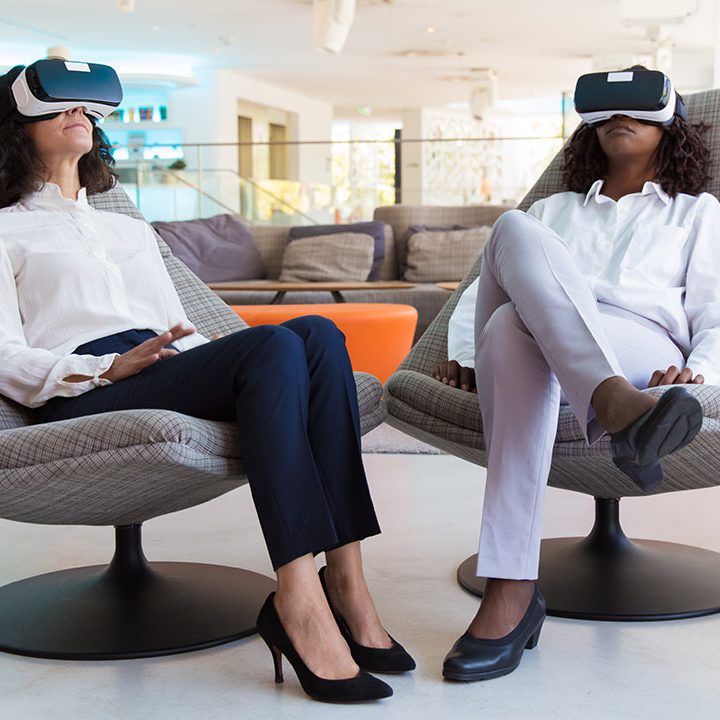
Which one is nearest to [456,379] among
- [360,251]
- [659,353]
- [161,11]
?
[659,353]

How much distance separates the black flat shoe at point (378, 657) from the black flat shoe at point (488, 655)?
67 millimetres

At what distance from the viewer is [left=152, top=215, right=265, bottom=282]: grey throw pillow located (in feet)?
21.5

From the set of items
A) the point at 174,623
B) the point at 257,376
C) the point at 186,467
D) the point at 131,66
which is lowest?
the point at 174,623

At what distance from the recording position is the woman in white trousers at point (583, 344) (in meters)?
1.69

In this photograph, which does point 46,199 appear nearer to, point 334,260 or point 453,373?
point 453,373

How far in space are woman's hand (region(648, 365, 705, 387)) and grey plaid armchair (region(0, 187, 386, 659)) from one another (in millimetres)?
489

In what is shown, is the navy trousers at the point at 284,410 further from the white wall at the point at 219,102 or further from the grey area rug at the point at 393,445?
the white wall at the point at 219,102

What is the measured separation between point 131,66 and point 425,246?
9453 mm

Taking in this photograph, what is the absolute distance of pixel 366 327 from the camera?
4.65m

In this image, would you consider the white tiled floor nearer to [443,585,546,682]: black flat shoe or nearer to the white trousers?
[443,585,546,682]: black flat shoe

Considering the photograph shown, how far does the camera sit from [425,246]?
6527 mm

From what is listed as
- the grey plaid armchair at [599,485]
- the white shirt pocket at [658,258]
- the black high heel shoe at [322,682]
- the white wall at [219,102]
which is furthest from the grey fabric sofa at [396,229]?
the white wall at [219,102]

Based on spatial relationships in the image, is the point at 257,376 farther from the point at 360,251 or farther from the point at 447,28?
the point at 447,28

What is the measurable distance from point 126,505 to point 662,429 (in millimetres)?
855
